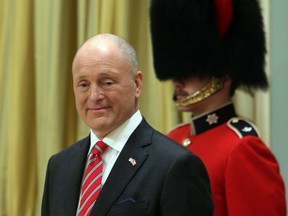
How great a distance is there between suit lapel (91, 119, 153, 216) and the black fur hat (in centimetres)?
66

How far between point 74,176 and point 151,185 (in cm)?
23

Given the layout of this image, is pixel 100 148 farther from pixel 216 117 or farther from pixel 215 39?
pixel 215 39

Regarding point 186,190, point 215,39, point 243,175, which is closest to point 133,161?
point 186,190

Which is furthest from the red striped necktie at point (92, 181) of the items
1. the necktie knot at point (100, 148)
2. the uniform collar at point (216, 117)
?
the uniform collar at point (216, 117)

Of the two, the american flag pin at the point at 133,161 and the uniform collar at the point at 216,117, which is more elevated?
the uniform collar at the point at 216,117

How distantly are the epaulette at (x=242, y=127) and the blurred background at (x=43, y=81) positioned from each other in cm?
51

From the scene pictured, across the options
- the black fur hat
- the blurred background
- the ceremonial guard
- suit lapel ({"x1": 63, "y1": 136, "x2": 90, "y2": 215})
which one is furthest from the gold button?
suit lapel ({"x1": 63, "y1": 136, "x2": 90, "y2": 215})

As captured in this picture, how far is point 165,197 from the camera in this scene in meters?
1.23

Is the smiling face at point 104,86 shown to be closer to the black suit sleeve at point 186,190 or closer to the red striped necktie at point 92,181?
the red striped necktie at point 92,181

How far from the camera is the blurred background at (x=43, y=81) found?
250 cm

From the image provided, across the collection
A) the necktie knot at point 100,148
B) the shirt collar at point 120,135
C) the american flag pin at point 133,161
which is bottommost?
the american flag pin at point 133,161

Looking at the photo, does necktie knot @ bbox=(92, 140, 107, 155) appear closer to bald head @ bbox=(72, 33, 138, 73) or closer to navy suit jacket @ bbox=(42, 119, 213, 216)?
navy suit jacket @ bbox=(42, 119, 213, 216)

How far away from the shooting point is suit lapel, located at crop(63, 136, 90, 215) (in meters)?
1.35

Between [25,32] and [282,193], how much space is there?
143 cm
